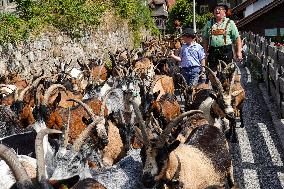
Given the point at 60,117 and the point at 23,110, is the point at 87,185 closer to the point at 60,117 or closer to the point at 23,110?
the point at 60,117

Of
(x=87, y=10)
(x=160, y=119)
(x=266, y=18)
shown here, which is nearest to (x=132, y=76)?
(x=160, y=119)

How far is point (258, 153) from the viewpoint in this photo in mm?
8750

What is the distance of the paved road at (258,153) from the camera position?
24.6 feet

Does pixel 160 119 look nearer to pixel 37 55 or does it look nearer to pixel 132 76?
pixel 132 76

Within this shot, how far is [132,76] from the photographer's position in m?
13.2

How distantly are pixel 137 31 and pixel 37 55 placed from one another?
56.8 feet

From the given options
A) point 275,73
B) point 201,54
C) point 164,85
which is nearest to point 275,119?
point 275,73

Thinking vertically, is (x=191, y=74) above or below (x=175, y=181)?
above

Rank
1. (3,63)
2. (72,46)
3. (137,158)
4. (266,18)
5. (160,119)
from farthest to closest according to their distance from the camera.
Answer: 1. (266,18)
2. (72,46)
3. (3,63)
4. (160,119)
5. (137,158)

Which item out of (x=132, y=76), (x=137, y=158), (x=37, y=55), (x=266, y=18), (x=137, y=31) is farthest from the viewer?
(x=137, y=31)

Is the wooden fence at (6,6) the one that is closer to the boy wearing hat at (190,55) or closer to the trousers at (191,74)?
the trousers at (191,74)

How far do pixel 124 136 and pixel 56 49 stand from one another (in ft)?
49.0

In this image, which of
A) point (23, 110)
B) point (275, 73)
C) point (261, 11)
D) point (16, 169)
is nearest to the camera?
point (16, 169)

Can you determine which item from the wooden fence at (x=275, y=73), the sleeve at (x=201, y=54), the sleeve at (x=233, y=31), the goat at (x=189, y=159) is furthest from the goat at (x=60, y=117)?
the wooden fence at (x=275, y=73)
